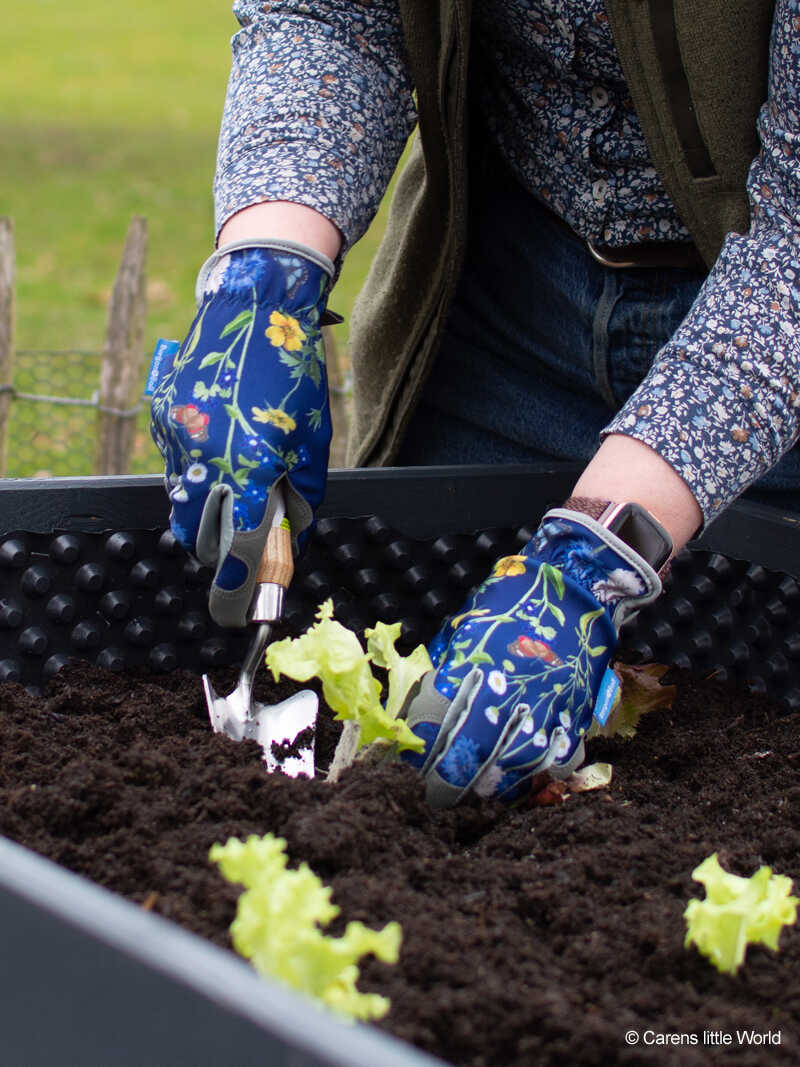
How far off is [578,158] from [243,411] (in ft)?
1.97

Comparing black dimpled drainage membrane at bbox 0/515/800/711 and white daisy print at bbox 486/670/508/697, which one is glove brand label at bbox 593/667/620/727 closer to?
white daisy print at bbox 486/670/508/697

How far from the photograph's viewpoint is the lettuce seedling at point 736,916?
2.66ft

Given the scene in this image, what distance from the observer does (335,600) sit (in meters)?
1.47

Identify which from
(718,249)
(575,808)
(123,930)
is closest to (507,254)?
(718,249)

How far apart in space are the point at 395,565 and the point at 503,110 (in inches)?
26.0

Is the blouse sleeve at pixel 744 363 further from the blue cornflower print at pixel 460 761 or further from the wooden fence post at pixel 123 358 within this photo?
the wooden fence post at pixel 123 358

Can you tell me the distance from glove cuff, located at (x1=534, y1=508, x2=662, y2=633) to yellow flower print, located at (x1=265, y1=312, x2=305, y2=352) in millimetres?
345

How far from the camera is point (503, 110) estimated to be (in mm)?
1624

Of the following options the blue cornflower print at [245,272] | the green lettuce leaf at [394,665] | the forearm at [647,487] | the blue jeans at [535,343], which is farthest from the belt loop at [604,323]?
Result: the green lettuce leaf at [394,665]

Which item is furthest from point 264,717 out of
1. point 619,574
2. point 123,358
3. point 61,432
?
point 61,432

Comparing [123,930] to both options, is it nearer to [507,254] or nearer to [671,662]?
[671,662]

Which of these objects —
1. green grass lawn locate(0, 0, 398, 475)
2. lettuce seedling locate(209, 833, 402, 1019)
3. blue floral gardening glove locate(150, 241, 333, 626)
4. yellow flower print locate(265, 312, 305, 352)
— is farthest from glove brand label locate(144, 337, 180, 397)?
green grass lawn locate(0, 0, 398, 475)

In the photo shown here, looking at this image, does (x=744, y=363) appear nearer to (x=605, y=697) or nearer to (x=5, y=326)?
(x=605, y=697)

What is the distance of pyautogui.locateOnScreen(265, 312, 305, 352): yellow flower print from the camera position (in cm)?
130
